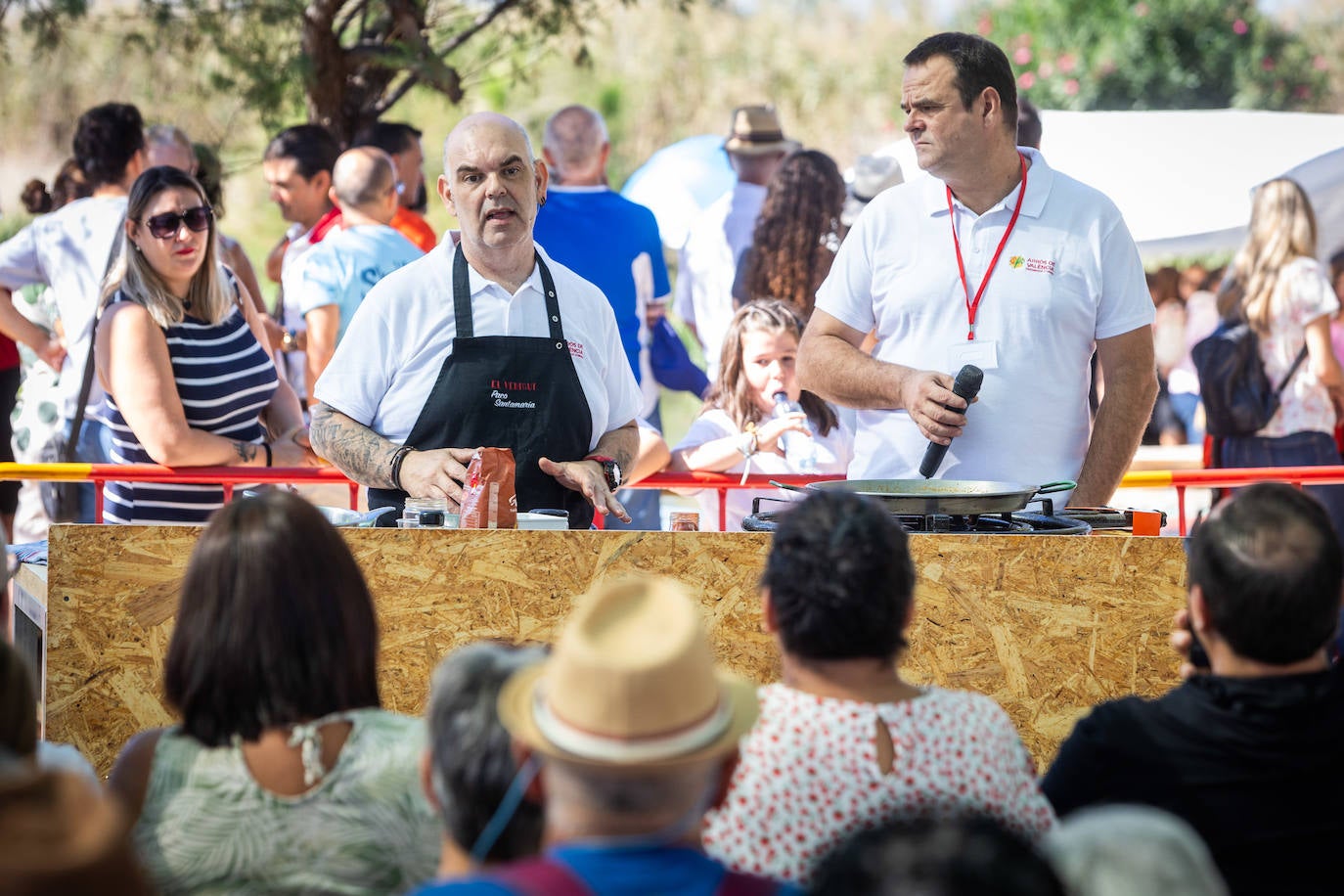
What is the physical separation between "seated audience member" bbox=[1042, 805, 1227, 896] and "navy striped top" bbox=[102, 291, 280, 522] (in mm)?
3954

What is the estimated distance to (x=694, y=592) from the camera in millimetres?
3549

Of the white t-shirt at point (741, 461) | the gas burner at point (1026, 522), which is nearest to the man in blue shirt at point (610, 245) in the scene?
the white t-shirt at point (741, 461)

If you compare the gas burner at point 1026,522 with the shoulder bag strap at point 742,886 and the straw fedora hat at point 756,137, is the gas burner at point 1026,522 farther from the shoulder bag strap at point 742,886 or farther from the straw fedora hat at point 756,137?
the straw fedora hat at point 756,137

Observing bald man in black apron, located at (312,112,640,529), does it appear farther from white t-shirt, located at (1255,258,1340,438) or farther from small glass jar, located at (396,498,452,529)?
white t-shirt, located at (1255,258,1340,438)

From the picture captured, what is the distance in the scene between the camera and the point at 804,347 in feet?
15.1

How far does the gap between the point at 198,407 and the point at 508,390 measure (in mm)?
1362

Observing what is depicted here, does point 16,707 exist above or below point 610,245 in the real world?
below

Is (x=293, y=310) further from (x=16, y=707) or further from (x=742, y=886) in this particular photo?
(x=742, y=886)

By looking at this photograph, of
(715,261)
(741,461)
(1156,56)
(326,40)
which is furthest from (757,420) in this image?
(1156,56)

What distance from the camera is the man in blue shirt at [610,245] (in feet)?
22.0

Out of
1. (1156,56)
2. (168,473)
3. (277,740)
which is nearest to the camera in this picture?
(277,740)

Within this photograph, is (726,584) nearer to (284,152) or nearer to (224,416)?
(224,416)

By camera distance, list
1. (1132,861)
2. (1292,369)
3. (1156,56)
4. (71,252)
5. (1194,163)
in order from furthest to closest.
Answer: (1156,56)
(1194,163)
(1292,369)
(71,252)
(1132,861)

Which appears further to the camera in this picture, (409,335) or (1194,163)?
(1194,163)
